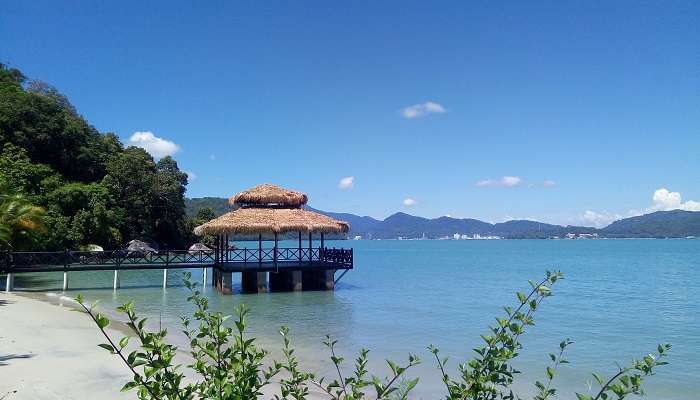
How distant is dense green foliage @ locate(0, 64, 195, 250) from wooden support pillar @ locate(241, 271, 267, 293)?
10.7 metres

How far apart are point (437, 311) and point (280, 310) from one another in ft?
18.5

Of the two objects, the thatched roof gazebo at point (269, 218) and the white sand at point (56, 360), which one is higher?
the thatched roof gazebo at point (269, 218)

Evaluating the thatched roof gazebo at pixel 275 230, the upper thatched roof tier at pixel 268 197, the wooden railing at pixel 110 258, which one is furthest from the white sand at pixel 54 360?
the upper thatched roof tier at pixel 268 197

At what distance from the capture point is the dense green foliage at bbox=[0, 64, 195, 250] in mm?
32594

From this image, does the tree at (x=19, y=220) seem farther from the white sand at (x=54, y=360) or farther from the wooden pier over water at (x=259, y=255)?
the white sand at (x=54, y=360)

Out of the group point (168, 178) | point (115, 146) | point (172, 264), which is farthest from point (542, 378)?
point (115, 146)

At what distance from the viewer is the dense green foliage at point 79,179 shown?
32.6m

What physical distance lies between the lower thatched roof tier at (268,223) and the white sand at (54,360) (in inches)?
307

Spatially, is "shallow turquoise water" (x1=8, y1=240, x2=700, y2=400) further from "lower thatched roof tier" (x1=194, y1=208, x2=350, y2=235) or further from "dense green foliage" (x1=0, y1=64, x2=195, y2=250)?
"dense green foliage" (x1=0, y1=64, x2=195, y2=250)

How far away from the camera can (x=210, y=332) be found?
227 centimetres

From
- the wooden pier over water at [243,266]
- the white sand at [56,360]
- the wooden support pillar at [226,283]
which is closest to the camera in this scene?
the white sand at [56,360]

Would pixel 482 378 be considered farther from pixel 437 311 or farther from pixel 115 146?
pixel 115 146

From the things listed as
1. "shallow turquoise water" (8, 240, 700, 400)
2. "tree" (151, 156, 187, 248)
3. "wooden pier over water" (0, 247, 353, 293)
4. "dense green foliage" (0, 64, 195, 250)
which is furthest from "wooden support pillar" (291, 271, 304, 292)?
"tree" (151, 156, 187, 248)

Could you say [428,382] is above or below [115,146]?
below
